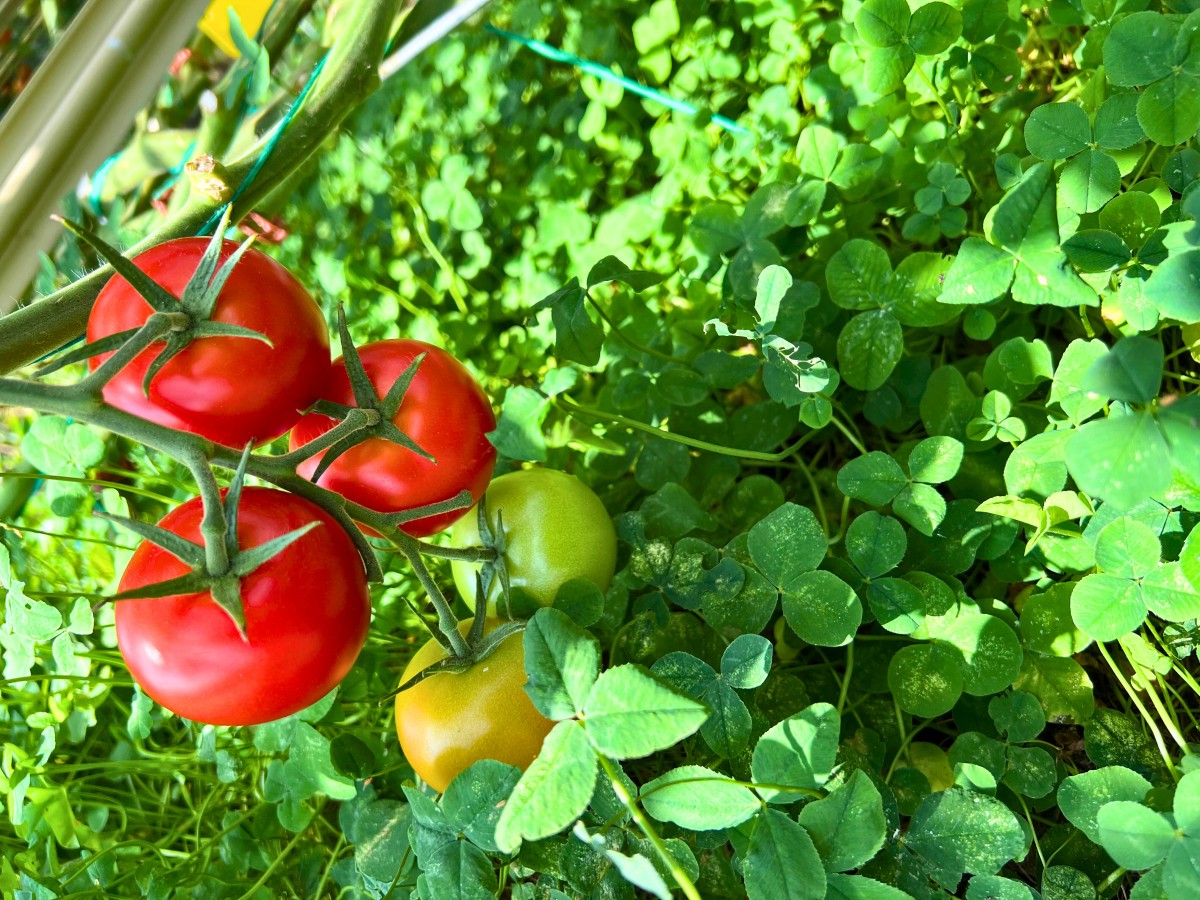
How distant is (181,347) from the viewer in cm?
53

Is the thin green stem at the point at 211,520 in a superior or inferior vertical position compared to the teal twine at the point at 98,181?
inferior

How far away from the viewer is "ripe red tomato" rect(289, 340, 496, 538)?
643 millimetres

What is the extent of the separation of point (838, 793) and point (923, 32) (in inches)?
23.0

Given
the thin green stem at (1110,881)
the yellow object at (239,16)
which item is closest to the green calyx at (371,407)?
the thin green stem at (1110,881)

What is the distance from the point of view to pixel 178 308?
531mm

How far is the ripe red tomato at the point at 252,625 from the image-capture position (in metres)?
0.50

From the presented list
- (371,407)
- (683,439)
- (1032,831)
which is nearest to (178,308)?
(371,407)

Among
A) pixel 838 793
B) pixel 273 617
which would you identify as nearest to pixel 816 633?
pixel 838 793

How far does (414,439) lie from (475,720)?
0.69ft

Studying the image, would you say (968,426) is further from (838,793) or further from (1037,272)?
(838,793)

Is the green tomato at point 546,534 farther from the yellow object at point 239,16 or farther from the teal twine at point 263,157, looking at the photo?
the yellow object at point 239,16

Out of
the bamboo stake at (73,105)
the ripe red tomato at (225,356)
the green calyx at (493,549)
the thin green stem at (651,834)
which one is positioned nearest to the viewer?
the thin green stem at (651,834)

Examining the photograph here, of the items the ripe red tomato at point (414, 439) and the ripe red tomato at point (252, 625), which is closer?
the ripe red tomato at point (252, 625)

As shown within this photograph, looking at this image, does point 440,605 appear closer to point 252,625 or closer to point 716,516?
point 252,625
